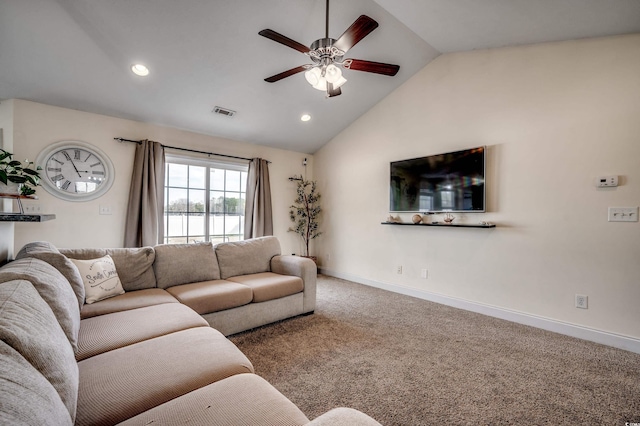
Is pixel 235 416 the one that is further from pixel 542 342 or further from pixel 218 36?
pixel 218 36

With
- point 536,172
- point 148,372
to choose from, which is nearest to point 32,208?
point 148,372

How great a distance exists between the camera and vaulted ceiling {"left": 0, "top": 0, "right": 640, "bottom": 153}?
242cm

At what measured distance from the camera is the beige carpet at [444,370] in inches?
63.1

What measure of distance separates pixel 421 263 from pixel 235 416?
10.9 ft

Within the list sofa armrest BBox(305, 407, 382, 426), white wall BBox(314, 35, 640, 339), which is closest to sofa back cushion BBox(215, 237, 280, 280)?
white wall BBox(314, 35, 640, 339)

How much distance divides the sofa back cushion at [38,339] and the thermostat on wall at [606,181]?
12.3 ft

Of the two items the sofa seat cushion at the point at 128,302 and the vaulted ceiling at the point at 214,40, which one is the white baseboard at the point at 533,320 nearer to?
the vaulted ceiling at the point at 214,40

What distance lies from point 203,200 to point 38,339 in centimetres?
388

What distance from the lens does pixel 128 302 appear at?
2.08 metres

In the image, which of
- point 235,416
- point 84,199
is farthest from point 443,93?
point 84,199

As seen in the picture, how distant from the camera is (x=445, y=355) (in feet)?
7.31

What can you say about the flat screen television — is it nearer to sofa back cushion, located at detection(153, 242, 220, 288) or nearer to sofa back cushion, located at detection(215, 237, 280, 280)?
sofa back cushion, located at detection(215, 237, 280, 280)

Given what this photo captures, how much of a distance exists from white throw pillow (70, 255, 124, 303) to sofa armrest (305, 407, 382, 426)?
6.98 ft

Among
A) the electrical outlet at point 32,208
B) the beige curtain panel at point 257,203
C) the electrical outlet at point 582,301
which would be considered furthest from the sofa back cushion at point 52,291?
the electrical outlet at point 582,301
